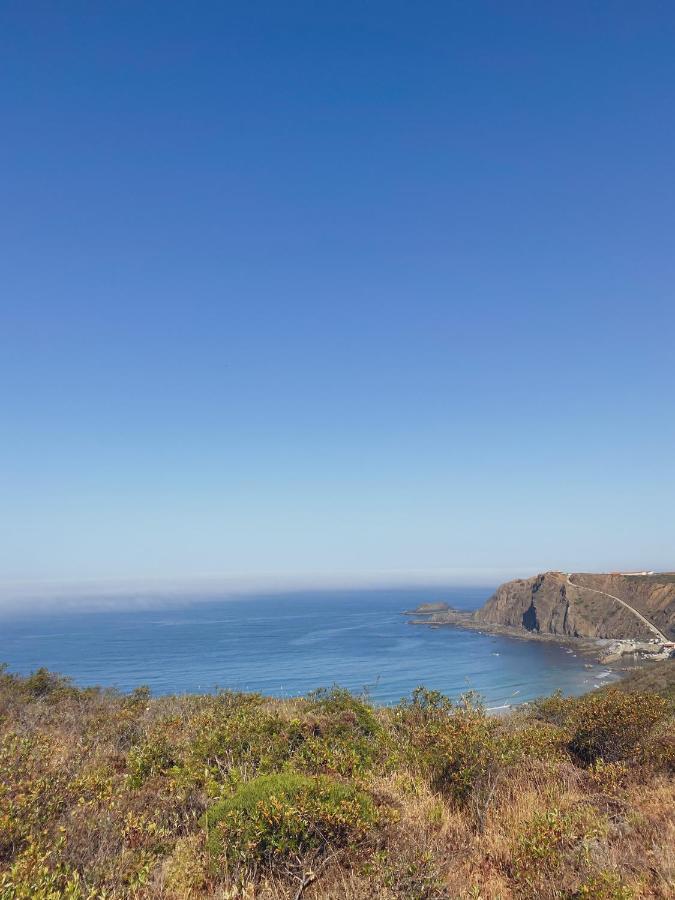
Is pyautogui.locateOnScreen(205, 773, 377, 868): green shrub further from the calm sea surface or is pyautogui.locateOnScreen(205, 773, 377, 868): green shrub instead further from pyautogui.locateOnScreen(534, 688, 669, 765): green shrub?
the calm sea surface

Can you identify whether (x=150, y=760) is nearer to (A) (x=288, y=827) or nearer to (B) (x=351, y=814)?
(A) (x=288, y=827)

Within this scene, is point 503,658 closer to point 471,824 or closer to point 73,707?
point 73,707

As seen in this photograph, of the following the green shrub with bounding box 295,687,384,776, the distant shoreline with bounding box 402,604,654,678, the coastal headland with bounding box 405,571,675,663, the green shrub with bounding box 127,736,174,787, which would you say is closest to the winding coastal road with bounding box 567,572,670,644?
the coastal headland with bounding box 405,571,675,663

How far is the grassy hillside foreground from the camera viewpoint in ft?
16.7

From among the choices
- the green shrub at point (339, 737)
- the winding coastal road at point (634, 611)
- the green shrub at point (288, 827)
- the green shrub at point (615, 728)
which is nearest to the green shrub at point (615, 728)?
the green shrub at point (615, 728)

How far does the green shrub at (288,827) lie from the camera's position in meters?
5.51

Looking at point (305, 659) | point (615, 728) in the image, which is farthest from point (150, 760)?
point (305, 659)

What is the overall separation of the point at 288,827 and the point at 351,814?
0.75m

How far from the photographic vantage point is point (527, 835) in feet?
19.3

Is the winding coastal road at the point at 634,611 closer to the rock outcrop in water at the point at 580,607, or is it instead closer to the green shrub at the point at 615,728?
the rock outcrop in water at the point at 580,607

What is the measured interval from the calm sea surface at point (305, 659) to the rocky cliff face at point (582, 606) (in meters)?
15.8

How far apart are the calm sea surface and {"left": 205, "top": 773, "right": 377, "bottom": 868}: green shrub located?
157 ft

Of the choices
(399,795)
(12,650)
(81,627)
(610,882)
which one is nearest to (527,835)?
(610,882)

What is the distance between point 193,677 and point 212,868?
8209 cm
